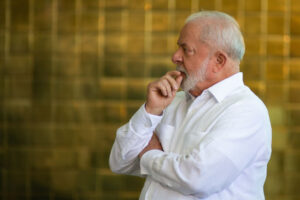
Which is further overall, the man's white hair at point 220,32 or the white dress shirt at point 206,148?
the man's white hair at point 220,32

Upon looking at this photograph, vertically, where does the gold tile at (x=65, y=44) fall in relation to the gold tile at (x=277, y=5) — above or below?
below

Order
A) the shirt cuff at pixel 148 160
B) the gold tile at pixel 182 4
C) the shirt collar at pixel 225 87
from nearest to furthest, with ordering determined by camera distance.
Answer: the shirt cuff at pixel 148 160, the shirt collar at pixel 225 87, the gold tile at pixel 182 4

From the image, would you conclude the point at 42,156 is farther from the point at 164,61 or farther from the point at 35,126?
the point at 164,61

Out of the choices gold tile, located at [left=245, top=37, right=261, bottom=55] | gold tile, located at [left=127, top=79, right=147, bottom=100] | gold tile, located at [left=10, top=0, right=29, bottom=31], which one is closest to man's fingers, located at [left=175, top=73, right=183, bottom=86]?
gold tile, located at [left=127, top=79, right=147, bottom=100]

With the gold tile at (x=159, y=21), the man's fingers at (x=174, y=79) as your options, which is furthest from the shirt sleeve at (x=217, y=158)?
the gold tile at (x=159, y=21)

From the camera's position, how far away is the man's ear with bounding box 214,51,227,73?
5.70 feet

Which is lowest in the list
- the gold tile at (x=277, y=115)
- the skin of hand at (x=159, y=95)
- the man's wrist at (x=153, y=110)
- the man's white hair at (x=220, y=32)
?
the gold tile at (x=277, y=115)

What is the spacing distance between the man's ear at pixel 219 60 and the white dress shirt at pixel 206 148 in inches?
2.3

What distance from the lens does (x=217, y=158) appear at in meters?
1.46

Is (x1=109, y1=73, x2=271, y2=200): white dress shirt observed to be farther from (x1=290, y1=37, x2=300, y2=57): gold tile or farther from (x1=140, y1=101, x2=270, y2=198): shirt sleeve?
(x1=290, y1=37, x2=300, y2=57): gold tile

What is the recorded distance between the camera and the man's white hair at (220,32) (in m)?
1.73

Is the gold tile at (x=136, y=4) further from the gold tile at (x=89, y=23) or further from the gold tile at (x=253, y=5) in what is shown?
the gold tile at (x=253, y=5)

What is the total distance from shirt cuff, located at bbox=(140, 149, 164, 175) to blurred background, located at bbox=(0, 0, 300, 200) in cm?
153

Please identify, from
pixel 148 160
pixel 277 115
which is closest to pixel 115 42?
pixel 277 115
